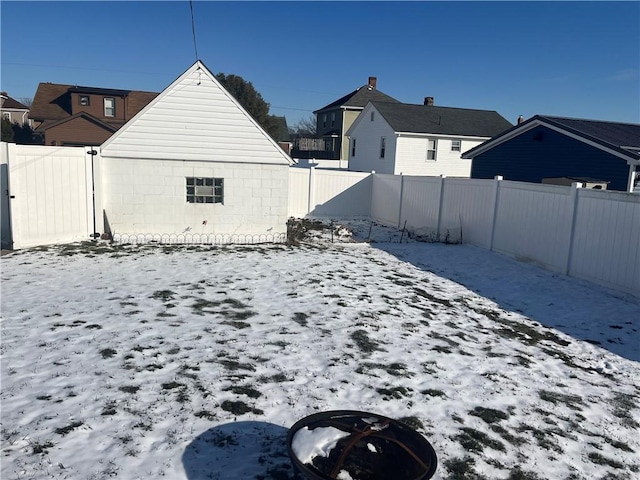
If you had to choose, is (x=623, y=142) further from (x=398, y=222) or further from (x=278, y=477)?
(x=278, y=477)

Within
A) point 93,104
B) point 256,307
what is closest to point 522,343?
point 256,307

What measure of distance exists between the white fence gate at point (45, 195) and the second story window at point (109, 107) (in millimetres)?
28254

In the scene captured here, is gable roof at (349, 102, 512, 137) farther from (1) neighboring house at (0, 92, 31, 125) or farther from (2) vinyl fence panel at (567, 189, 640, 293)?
(1) neighboring house at (0, 92, 31, 125)

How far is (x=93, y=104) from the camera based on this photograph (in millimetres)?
36562

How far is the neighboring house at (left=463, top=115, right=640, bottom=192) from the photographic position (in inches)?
607

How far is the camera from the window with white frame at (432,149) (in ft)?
94.6

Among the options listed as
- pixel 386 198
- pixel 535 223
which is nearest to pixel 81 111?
pixel 386 198

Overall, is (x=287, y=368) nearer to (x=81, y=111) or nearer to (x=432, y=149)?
(x=432, y=149)

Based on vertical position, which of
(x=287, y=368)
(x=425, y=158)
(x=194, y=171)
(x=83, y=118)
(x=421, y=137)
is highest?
(x=83, y=118)

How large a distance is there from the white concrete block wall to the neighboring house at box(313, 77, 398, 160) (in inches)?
1165

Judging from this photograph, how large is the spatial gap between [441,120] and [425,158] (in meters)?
3.19

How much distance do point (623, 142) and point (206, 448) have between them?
58.3ft

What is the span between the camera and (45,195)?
37.0ft

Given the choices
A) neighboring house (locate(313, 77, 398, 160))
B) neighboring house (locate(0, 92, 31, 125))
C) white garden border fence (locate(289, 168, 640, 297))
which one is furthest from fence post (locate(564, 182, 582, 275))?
neighboring house (locate(0, 92, 31, 125))
